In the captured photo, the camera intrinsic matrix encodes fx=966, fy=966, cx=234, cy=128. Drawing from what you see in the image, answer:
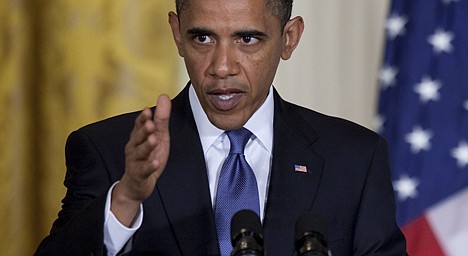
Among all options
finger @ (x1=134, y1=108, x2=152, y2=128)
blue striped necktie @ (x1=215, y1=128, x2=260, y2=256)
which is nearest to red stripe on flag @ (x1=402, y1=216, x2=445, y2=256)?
blue striped necktie @ (x1=215, y1=128, x2=260, y2=256)

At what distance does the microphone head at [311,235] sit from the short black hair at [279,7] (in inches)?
24.2

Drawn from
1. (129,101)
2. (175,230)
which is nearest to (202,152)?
(175,230)

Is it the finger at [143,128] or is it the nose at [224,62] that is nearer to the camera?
the finger at [143,128]

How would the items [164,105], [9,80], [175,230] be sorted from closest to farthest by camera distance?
[164,105] < [175,230] < [9,80]

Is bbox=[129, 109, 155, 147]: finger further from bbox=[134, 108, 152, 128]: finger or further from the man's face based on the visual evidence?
the man's face

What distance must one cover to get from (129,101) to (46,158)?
270 millimetres

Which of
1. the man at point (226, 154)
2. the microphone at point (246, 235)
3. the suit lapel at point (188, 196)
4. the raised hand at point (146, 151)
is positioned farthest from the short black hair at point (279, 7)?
the microphone at point (246, 235)

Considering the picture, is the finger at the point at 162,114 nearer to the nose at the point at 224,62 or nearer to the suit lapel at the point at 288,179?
the nose at the point at 224,62

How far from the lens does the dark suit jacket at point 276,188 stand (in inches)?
69.4

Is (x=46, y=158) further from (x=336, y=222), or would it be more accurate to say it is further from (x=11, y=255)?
(x=336, y=222)

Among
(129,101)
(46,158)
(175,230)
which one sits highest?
(129,101)

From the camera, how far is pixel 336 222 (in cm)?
185

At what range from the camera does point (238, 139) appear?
187 centimetres

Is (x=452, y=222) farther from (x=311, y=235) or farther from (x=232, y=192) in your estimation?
(x=311, y=235)
